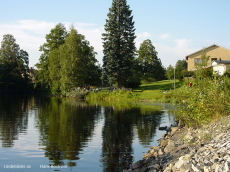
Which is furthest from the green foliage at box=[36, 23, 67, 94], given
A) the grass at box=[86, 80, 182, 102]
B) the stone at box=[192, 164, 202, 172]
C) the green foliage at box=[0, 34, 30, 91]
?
the stone at box=[192, 164, 202, 172]

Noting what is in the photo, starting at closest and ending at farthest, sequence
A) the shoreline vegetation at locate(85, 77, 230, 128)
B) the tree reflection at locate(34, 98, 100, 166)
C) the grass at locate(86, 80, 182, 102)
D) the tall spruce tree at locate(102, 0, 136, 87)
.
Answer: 1. the tree reflection at locate(34, 98, 100, 166)
2. the shoreline vegetation at locate(85, 77, 230, 128)
3. the grass at locate(86, 80, 182, 102)
4. the tall spruce tree at locate(102, 0, 136, 87)

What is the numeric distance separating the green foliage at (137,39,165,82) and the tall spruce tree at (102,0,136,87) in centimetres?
2106

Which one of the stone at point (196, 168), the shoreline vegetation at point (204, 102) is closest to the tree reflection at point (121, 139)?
the shoreline vegetation at point (204, 102)

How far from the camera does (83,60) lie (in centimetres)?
6569

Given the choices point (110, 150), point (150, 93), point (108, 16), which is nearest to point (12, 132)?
point (110, 150)

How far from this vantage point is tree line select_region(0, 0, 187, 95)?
58062 millimetres

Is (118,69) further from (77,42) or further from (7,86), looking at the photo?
(7,86)

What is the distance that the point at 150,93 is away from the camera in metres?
53.0

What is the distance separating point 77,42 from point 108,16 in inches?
362

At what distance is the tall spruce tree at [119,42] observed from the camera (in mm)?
57062

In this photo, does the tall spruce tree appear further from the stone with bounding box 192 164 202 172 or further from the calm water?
the stone with bounding box 192 164 202 172

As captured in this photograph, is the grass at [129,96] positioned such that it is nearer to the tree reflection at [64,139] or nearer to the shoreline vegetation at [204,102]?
A: the tree reflection at [64,139]

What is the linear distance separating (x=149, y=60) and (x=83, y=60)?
2169 centimetres

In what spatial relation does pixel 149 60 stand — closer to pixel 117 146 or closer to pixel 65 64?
pixel 65 64
